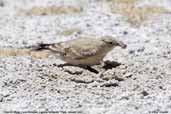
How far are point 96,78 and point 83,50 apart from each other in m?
0.81

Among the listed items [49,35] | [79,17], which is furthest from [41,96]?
[79,17]

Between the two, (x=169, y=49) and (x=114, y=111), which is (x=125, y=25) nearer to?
(x=169, y=49)

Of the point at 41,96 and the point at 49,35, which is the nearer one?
the point at 41,96

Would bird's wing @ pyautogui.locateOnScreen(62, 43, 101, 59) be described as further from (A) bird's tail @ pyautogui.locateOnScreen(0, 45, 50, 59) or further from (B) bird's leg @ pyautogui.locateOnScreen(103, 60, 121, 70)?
(A) bird's tail @ pyautogui.locateOnScreen(0, 45, 50, 59)

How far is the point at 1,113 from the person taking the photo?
36.9ft

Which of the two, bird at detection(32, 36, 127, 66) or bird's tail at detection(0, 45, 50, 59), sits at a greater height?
bird at detection(32, 36, 127, 66)

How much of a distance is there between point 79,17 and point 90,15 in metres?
0.43

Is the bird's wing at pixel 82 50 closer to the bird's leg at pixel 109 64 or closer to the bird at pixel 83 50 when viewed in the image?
the bird at pixel 83 50

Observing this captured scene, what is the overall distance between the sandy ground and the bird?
22cm

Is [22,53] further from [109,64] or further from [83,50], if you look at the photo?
[83,50]

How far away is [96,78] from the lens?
13375 mm

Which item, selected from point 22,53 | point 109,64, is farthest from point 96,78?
point 22,53

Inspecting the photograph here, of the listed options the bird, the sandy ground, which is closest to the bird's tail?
the sandy ground

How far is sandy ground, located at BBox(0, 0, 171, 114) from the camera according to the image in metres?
11.5
